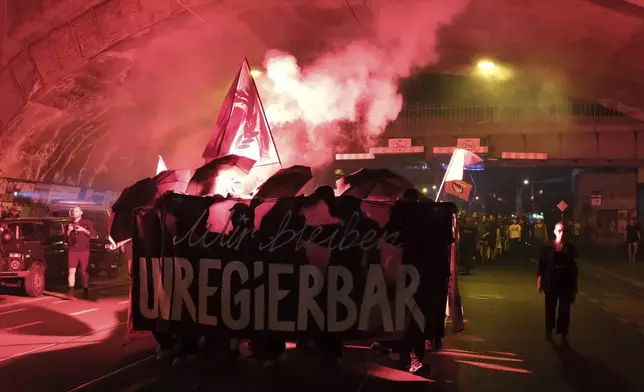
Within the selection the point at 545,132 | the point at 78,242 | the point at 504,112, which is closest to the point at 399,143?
the point at 504,112

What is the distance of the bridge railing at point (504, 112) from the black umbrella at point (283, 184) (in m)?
21.1

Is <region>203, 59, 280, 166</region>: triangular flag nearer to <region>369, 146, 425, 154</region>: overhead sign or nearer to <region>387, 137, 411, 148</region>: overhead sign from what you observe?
<region>369, 146, 425, 154</region>: overhead sign

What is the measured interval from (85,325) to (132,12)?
9.40 meters

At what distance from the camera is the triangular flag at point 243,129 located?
7.82 meters

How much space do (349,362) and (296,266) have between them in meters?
1.44

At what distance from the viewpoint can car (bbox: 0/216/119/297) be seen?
12039 mm

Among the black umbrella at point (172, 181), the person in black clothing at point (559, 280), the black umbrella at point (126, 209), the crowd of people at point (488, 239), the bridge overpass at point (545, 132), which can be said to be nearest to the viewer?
the black umbrella at point (126, 209)

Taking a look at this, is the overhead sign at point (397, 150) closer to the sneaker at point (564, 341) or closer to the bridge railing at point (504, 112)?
the bridge railing at point (504, 112)

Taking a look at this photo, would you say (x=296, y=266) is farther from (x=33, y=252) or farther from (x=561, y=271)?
(x=33, y=252)

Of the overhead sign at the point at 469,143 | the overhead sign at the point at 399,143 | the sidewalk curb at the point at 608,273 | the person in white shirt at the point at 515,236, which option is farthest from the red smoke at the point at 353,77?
the person in white shirt at the point at 515,236

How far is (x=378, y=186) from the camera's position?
270 inches

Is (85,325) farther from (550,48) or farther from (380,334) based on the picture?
(550,48)

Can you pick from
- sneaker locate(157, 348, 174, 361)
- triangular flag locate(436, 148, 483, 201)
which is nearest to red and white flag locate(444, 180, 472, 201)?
triangular flag locate(436, 148, 483, 201)

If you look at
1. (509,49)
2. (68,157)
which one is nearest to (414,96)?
(509,49)
